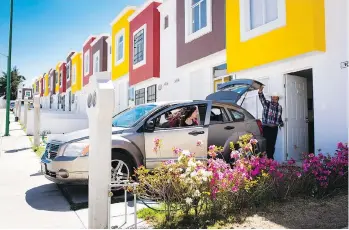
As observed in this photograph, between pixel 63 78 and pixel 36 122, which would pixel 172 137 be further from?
pixel 63 78

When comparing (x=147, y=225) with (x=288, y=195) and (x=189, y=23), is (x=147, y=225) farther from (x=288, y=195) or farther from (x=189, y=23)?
(x=189, y=23)

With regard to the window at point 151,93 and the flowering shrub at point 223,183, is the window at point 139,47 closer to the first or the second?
the window at point 151,93

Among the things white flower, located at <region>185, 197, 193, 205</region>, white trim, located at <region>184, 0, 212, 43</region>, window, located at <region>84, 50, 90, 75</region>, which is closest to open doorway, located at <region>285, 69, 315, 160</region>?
white trim, located at <region>184, 0, 212, 43</region>

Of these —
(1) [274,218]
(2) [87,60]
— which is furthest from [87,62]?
(1) [274,218]

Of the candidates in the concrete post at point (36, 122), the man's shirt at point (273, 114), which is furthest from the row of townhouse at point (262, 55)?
the concrete post at point (36, 122)

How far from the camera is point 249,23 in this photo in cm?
963

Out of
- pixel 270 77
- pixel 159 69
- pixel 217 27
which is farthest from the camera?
pixel 159 69

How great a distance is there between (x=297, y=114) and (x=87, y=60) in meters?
23.7

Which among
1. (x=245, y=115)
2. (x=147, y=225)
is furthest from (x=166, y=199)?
(x=245, y=115)

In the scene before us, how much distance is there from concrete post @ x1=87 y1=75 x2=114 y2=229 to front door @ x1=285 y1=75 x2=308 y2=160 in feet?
20.8

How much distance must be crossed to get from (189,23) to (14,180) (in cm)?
906

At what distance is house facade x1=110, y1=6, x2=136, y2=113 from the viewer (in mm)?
20188

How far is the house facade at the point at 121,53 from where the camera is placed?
66.2 feet

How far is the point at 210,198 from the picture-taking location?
427cm
